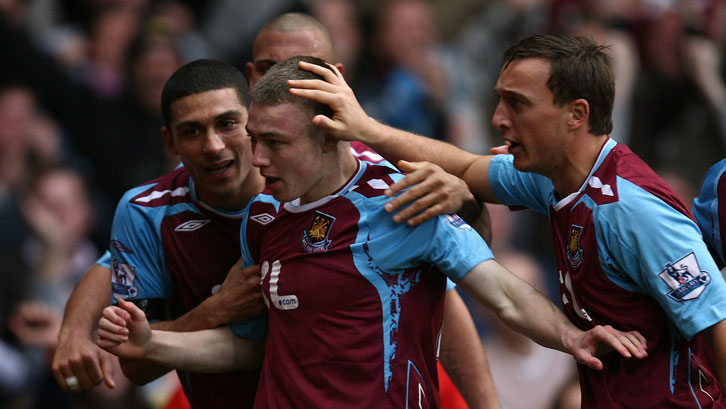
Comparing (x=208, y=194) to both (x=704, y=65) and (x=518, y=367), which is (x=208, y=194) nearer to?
(x=518, y=367)

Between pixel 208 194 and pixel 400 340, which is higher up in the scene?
pixel 208 194

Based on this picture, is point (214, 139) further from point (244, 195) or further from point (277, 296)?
point (277, 296)

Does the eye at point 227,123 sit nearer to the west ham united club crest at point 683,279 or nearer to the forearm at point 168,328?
the forearm at point 168,328

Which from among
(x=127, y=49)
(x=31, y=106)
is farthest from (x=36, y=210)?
A: (x=127, y=49)

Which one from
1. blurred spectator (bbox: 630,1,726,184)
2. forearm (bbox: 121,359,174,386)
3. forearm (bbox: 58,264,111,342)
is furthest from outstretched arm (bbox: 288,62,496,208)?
blurred spectator (bbox: 630,1,726,184)

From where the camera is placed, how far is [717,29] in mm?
10727

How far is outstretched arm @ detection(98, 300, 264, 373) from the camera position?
4.06 m

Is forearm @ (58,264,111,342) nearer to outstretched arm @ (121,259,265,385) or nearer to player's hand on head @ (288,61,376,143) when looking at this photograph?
outstretched arm @ (121,259,265,385)

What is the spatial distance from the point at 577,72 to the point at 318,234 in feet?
3.74

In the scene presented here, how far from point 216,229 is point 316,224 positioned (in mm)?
866

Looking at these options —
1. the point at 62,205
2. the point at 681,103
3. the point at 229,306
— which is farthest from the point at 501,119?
the point at 681,103

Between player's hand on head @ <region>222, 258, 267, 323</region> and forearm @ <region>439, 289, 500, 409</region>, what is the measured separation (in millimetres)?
1056

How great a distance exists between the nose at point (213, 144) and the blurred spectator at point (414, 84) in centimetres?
490

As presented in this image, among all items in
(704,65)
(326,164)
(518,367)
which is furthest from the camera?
(704,65)
